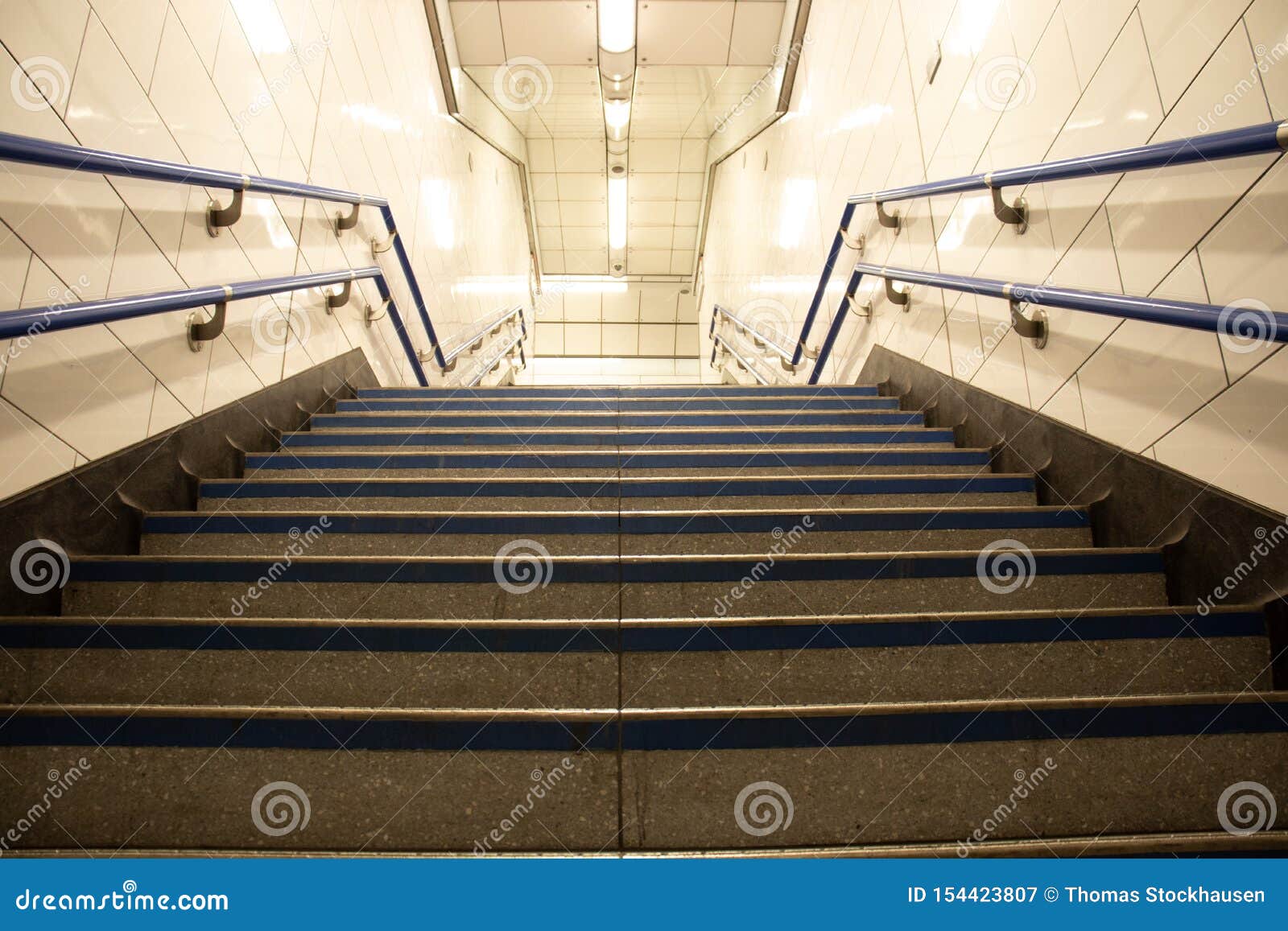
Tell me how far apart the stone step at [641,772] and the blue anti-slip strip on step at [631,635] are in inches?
8.8

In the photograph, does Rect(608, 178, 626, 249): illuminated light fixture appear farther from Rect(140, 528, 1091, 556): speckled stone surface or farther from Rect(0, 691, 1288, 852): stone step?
Rect(0, 691, 1288, 852): stone step

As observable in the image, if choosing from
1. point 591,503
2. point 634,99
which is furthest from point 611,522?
point 634,99

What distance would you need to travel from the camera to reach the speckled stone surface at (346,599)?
168 cm

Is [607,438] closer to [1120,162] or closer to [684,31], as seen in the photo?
[1120,162]

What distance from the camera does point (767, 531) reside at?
1989mm

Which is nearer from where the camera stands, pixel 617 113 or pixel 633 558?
pixel 633 558

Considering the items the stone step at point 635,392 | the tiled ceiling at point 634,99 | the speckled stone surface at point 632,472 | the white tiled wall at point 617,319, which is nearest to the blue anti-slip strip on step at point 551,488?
the speckled stone surface at point 632,472

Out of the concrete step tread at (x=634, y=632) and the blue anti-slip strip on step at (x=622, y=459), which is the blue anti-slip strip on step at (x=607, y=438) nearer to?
the blue anti-slip strip on step at (x=622, y=459)

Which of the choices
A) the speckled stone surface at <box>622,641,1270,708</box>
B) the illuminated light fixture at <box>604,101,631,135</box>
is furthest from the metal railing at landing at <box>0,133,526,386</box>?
the illuminated light fixture at <box>604,101,631,135</box>

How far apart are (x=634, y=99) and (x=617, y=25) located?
2.50 m

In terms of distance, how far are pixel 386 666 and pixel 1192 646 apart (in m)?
1.82

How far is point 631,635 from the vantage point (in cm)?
151

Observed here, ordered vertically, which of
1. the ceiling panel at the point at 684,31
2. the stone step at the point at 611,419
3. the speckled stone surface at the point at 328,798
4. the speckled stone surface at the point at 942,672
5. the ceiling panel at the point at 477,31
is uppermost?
the ceiling panel at the point at 684,31
